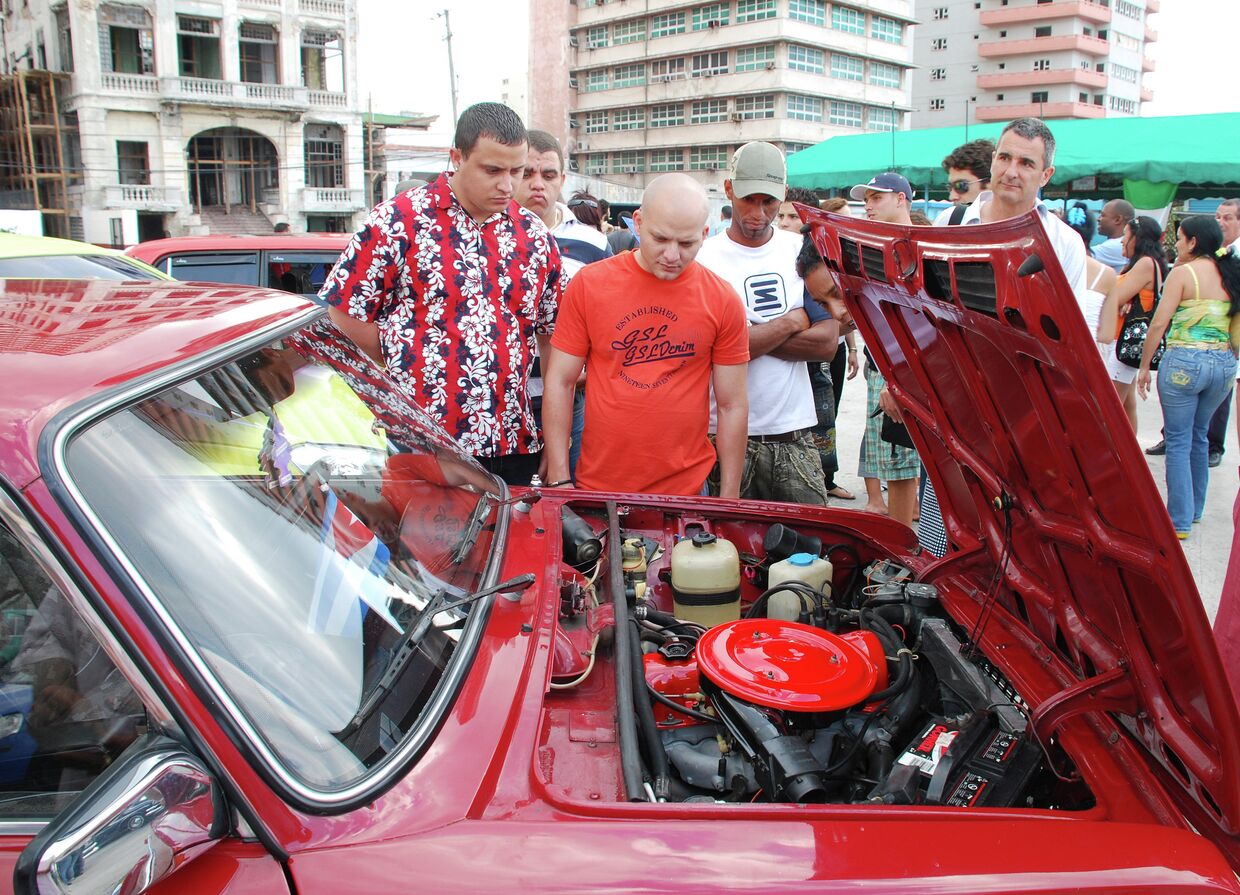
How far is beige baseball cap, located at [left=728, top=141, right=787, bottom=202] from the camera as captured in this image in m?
3.80

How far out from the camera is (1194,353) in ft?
17.5

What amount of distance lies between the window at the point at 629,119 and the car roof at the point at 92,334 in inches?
2626

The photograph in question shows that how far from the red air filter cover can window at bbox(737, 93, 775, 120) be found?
5998cm

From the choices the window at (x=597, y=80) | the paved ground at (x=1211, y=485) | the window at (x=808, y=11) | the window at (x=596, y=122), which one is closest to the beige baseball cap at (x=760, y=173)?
the paved ground at (x=1211, y=485)

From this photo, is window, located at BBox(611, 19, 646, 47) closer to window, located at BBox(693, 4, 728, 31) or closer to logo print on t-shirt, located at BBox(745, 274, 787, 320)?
window, located at BBox(693, 4, 728, 31)

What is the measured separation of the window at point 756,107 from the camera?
57531mm

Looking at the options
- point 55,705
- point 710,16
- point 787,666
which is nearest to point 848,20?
point 710,16

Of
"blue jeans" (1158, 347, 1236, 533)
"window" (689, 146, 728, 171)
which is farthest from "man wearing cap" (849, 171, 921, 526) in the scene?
"window" (689, 146, 728, 171)

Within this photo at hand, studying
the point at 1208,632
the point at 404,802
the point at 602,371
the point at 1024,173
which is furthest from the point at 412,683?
the point at 1024,173

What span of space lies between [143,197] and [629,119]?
124 ft

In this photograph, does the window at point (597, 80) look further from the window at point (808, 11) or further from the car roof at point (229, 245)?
the car roof at point (229, 245)

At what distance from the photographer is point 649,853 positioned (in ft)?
4.10

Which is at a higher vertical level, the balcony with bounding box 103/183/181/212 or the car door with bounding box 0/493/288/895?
the balcony with bounding box 103/183/181/212

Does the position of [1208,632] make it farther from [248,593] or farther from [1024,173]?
[1024,173]
